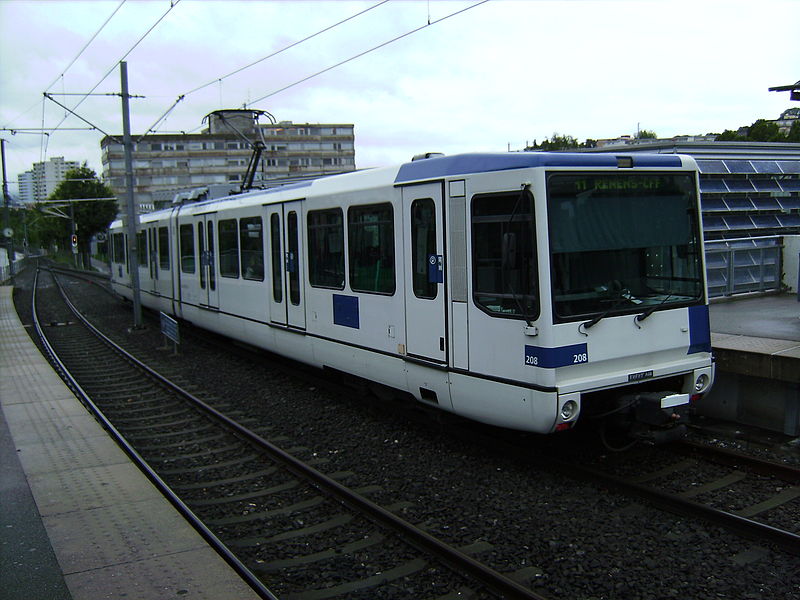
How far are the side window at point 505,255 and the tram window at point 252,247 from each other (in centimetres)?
577

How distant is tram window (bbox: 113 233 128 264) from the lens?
76.1ft

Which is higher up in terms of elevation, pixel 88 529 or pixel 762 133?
pixel 762 133

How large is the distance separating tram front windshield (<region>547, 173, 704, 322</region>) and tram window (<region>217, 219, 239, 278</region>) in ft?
25.9

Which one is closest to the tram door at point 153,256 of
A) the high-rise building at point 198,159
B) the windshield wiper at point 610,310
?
the windshield wiper at point 610,310

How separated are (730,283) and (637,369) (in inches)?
291

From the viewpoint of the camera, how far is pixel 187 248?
16.1 meters

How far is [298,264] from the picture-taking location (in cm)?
1047

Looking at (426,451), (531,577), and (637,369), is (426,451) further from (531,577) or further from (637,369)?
(531,577)

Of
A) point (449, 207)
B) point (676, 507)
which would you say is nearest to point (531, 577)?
point (676, 507)

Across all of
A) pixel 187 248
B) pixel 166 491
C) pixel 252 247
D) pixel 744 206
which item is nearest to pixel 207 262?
pixel 187 248

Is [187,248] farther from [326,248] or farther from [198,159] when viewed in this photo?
[198,159]

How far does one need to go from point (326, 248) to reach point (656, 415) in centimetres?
492

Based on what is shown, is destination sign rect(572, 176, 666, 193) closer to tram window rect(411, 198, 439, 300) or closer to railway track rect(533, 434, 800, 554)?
tram window rect(411, 198, 439, 300)

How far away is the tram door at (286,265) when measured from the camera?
10461mm
